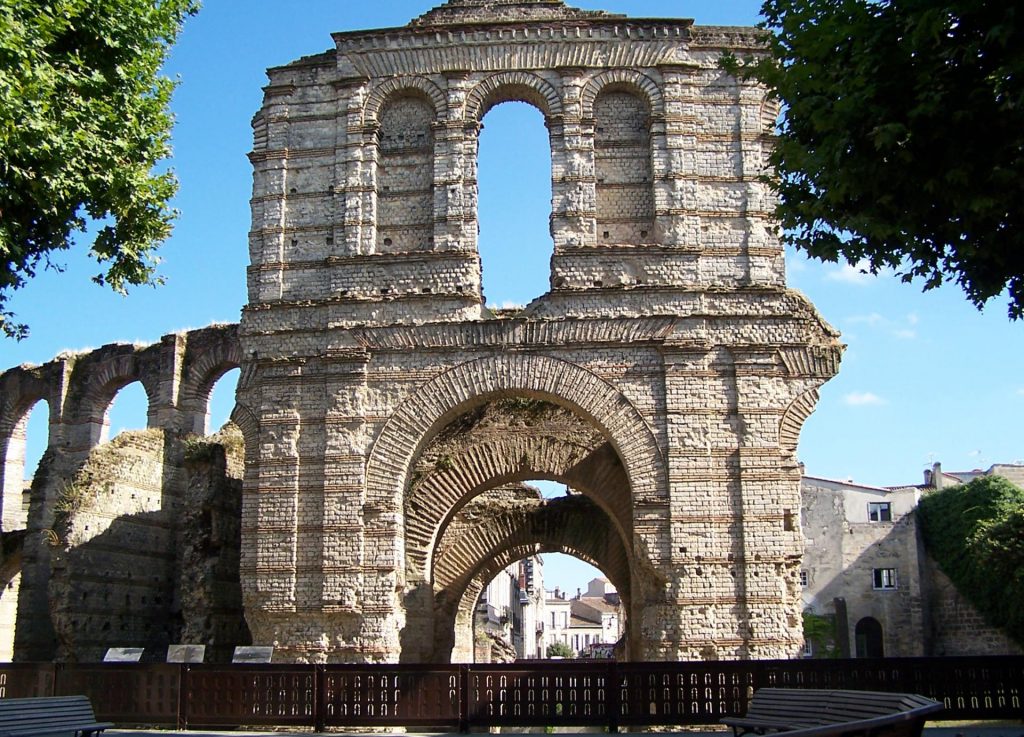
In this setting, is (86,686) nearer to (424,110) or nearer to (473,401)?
(473,401)

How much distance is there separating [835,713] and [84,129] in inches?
357

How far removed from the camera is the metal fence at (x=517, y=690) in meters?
12.0

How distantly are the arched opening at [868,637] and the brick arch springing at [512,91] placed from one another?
22464 millimetres

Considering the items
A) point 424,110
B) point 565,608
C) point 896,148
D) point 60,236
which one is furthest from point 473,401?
point 565,608

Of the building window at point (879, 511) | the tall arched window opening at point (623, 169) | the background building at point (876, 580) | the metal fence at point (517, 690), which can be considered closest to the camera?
the metal fence at point (517, 690)

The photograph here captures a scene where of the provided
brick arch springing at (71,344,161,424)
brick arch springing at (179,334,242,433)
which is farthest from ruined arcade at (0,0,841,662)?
brick arch springing at (71,344,161,424)

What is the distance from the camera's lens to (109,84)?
11.8 m

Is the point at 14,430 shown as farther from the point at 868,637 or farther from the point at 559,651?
the point at 559,651

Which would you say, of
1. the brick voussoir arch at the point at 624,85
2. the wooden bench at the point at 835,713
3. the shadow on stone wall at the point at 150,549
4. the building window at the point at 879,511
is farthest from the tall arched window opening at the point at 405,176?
the building window at the point at 879,511

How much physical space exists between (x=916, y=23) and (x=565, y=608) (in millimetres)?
83269

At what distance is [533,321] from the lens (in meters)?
15.3

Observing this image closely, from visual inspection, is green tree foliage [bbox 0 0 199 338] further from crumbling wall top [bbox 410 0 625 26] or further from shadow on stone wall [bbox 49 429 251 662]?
shadow on stone wall [bbox 49 429 251 662]

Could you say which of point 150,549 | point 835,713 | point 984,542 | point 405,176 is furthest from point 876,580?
point 835,713

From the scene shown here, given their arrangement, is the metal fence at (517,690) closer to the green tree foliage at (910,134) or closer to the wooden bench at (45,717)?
the wooden bench at (45,717)
